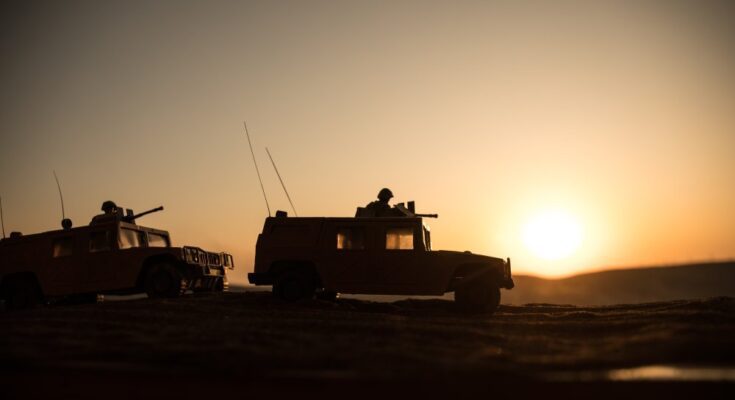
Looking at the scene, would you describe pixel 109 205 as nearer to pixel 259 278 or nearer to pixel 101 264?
pixel 101 264

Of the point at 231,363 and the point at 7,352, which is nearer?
the point at 231,363

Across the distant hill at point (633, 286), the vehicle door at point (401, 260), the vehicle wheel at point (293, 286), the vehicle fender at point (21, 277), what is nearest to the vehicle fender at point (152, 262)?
the vehicle wheel at point (293, 286)

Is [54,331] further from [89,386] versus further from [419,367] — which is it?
[419,367]

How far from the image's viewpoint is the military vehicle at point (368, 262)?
15430 mm

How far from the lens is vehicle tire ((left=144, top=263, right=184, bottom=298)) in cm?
1656

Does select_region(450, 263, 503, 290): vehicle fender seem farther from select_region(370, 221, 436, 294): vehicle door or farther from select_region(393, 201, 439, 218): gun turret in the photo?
select_region(393, 201, 439, 218): gun turret

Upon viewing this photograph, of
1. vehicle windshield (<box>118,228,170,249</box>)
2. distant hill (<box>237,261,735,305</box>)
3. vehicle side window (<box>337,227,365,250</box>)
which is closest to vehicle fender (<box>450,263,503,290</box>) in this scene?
Answer: vehicle side window (<box>337,227,365,250</box>)

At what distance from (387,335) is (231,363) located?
2.97 m

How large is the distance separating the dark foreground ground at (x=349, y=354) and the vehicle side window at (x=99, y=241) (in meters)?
2.93

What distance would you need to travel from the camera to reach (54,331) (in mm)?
10812

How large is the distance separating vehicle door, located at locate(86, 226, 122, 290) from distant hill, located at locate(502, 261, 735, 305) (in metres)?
57.7

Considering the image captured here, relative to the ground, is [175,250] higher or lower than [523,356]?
higher

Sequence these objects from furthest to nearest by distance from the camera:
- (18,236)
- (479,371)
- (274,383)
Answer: (18,236) < (479,371) < (274,383)

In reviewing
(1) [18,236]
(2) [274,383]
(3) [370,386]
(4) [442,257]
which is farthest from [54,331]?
(1) [18,236]
